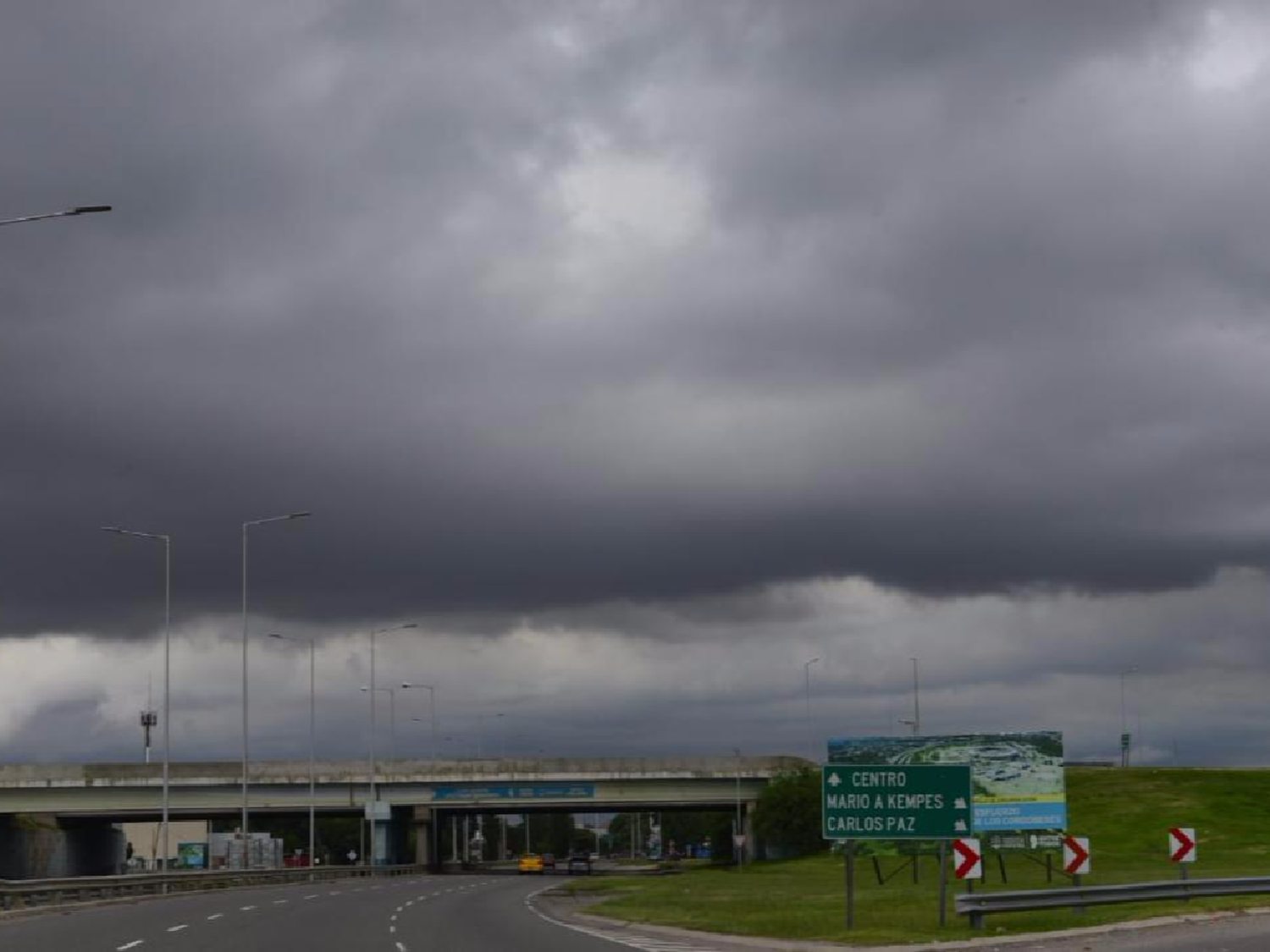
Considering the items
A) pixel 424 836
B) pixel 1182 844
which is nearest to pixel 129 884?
pixel 1182 844

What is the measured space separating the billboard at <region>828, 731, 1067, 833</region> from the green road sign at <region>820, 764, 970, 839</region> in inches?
846

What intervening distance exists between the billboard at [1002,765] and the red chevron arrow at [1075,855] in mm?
21644

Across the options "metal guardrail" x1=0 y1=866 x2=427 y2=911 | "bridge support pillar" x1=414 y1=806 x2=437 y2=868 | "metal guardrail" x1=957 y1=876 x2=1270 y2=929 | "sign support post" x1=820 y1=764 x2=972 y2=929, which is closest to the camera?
"metal guardrail" x1=957 y1=876 x2=1270 y2=929

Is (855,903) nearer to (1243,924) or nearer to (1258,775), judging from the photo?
(1243,924)

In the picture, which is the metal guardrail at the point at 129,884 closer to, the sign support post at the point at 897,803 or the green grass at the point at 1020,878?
the green grass at the point at 1020,878

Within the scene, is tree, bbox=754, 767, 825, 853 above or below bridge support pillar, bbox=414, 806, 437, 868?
above

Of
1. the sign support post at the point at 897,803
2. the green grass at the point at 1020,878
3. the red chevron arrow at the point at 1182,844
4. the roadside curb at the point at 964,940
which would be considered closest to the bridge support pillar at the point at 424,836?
the green grass at the point at 1020,878

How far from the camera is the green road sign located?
3775 centimetres

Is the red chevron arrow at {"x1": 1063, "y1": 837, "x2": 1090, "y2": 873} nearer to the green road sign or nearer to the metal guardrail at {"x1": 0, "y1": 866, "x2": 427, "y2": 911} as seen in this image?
the green road sign

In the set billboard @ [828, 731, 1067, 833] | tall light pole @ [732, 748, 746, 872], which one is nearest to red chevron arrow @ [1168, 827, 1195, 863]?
billboard @ [828, 731, 1067, 833]

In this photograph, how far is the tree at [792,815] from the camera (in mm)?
115562

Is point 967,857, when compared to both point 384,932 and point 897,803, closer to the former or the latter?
point 897,803

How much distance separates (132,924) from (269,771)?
83608 millimetres

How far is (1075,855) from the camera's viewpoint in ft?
123
